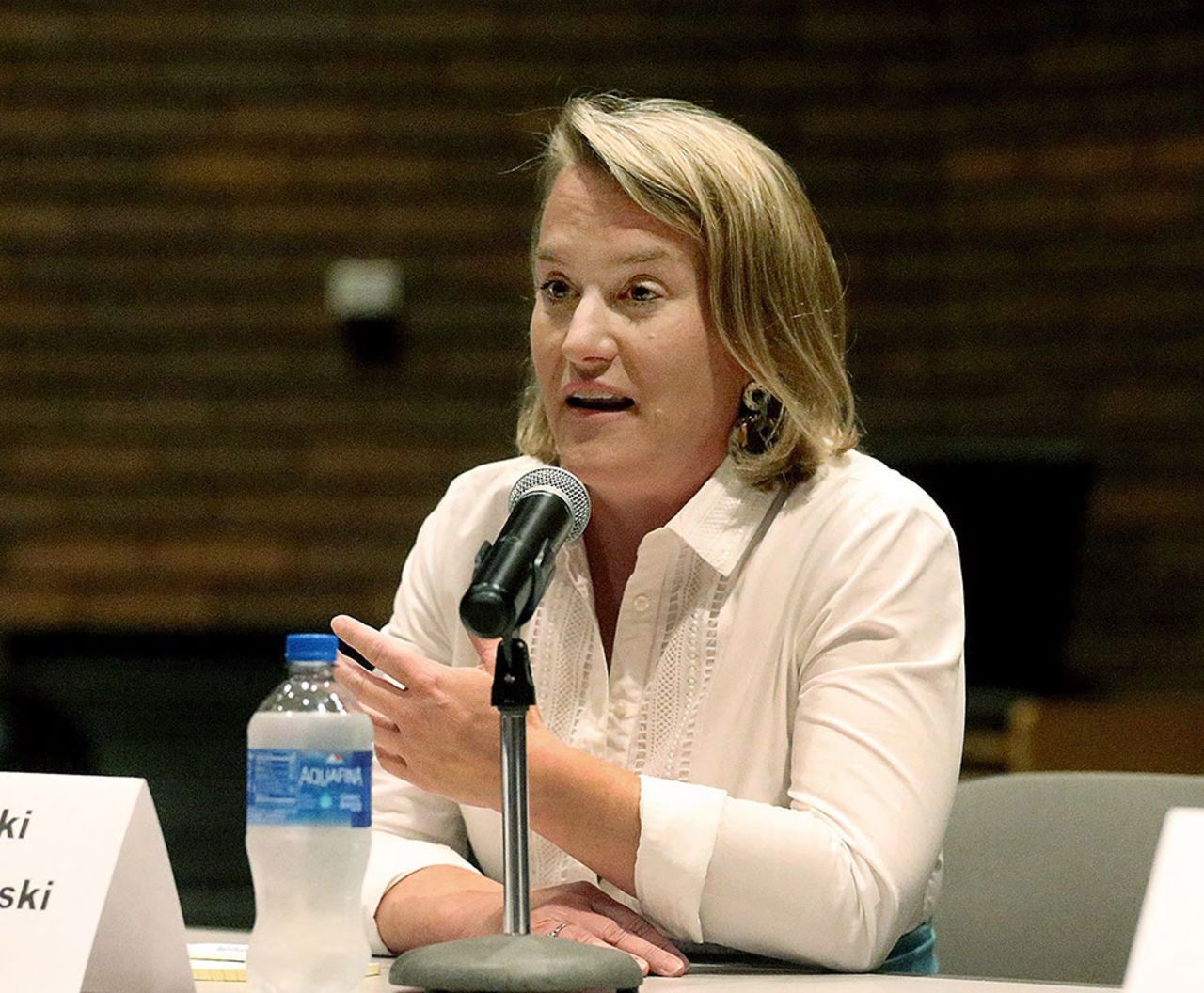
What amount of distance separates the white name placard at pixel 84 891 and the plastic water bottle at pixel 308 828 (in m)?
0.08

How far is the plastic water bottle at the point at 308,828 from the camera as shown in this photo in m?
1.42

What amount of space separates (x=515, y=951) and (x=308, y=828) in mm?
200

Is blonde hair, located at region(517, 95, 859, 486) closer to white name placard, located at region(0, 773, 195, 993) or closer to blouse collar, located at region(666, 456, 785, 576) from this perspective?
blouse collar, located at region(666, 456, 785, 576)

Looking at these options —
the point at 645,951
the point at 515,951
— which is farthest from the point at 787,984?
the point at 515,951

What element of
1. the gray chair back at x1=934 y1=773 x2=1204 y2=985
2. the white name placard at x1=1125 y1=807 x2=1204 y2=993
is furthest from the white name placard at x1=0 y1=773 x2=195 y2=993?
the gray chair back at x1=934 y1=773 x2=1204 y2=985

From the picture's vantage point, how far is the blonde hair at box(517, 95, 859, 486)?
6.71 feet

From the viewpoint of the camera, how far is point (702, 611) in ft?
6.79

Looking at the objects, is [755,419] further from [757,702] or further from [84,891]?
[84,891]

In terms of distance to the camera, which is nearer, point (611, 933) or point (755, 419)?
point (611, 933)

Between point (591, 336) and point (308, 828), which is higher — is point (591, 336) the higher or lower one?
the higher one

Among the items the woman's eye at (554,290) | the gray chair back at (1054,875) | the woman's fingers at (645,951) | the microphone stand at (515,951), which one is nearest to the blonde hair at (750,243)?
the woman's eye at (554,290)

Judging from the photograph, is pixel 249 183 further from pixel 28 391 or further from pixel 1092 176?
pixel 1092 176

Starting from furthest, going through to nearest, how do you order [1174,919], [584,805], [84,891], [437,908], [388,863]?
[388,863] < [437,908] < [584,805] < [84,891] < [1174,919]

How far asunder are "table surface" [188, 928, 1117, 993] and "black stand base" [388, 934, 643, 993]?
15 centimetres
